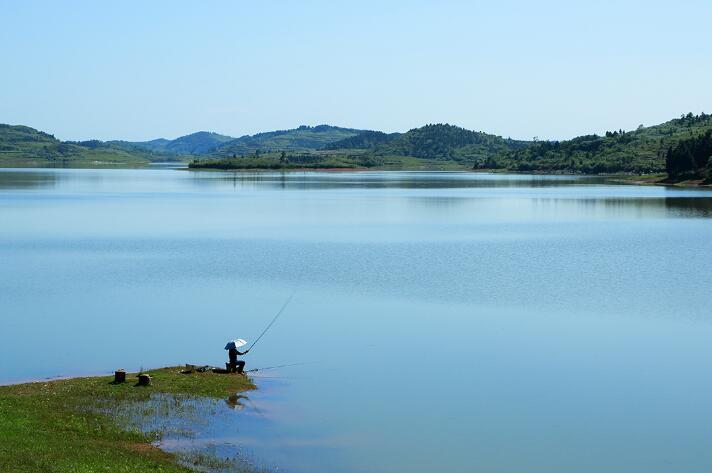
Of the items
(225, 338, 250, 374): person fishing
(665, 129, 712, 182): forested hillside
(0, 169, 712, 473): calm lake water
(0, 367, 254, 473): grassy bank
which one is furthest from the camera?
(665, 129, 712, 182): forested hillside

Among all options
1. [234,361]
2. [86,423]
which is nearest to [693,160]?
[234,361]

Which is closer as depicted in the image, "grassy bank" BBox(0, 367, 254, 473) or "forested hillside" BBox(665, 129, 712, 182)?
"grassy bank" BBox(0, 367, 254, 473)

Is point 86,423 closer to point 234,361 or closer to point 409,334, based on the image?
point 234,361

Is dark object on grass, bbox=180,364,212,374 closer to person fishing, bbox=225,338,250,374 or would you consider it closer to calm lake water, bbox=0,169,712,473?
person fishing, bbox=225,338,250,374

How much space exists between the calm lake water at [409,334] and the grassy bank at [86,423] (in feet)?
4.62

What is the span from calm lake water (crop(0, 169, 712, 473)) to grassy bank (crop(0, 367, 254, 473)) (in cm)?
141

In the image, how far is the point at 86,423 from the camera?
2331 centimetres

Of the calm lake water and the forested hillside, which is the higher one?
the forested hillside

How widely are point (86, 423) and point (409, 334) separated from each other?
51.7 ft

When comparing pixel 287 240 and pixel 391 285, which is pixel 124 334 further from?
pixel 287 240

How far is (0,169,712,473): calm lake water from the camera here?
23.5m

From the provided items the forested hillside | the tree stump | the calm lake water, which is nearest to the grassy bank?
the tree stump

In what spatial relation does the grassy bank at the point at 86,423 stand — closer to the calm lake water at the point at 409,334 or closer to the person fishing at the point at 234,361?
the person fishing at the point at 234,361

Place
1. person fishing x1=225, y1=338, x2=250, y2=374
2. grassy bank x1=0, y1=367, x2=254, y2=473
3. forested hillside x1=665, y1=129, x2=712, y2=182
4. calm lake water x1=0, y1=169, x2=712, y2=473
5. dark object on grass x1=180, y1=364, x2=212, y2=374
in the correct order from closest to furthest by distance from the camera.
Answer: grassy bank x1=0, y1=367, x2=254, y2=473 → calm lake water x1=0, y1=169, x2=712, y2=473 → dark object on grass x1=180, y1=364, x2=212, y2=374 → person fishing x1=225, y1=338, x2=250, y2=374 → forested hillside x1=665, y1=129, x2=712, y2=182
